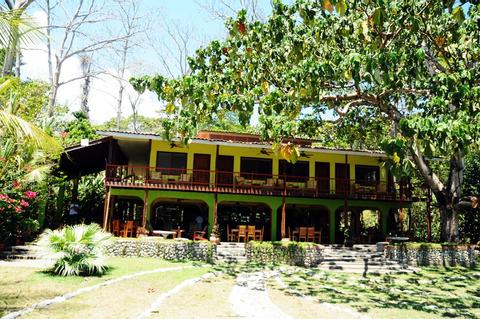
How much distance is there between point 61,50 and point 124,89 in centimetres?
965

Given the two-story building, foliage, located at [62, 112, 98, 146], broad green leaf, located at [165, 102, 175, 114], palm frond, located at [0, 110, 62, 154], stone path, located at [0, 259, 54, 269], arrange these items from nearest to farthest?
1. palm frond, located at [0, 110, 62, 154]
2. broad green leaf, located at [165, 102, 175, 114]
3. stone path, located at [0, 259, 54, 269]
4. the two-story building
5. foliage, located at [62, 112, 98, 146]

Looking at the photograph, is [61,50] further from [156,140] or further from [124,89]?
[156,140]

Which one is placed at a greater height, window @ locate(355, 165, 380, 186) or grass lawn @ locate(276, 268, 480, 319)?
window @ locate(355, 165, 380, 186)

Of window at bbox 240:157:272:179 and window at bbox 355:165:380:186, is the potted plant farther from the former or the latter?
window at bbox 355:165:380:186

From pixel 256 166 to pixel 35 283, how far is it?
14.0m

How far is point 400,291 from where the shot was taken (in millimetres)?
12148

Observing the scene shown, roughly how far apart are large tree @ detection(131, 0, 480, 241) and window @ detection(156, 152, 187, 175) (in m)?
8.79

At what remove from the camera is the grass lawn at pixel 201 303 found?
8.06 m

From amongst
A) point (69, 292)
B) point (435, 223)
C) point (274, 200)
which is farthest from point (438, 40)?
point (435, 223)

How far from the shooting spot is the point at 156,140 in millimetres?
20750

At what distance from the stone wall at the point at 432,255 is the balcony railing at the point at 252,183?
442 cm

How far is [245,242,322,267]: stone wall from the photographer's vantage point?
15.9 metres

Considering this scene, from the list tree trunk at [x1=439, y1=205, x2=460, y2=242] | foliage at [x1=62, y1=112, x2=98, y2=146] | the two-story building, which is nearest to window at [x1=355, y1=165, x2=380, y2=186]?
the two-story building

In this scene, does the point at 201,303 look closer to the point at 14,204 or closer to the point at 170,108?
the point at 170,108
